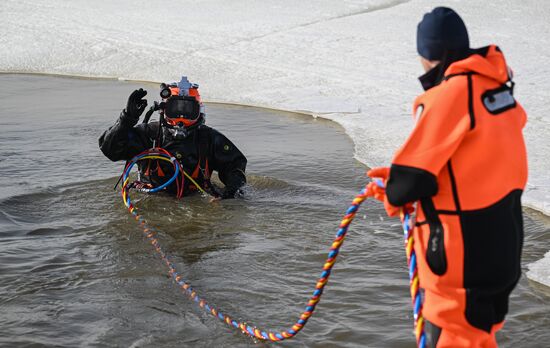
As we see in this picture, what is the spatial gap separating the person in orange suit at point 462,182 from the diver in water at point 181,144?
316 centimetres

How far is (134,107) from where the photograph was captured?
17.3 ft

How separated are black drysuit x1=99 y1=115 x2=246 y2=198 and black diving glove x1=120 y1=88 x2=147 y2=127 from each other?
96mm

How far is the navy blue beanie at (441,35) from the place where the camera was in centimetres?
244

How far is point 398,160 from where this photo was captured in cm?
238

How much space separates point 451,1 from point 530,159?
7208mm

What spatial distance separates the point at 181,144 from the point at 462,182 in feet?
11.1

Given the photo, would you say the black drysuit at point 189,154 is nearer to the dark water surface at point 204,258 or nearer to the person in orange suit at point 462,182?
the dark water surface at point 204,258

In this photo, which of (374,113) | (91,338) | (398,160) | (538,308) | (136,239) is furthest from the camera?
(374,113)

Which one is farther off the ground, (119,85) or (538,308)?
(119,85)

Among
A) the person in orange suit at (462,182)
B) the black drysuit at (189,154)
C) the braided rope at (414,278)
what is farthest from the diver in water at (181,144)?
the person in orange suit at (462,182)

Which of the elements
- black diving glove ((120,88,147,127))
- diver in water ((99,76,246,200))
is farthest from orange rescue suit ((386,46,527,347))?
diver in water ((99,76,246,200))

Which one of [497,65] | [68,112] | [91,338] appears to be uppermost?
[497,65]

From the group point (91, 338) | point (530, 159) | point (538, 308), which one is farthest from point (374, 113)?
point (91, 338)

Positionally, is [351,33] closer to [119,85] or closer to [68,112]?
[119,85]
